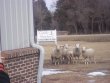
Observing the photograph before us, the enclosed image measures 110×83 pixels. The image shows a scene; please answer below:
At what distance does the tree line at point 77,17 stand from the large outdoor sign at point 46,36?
20.8 meters

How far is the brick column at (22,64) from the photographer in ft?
24.2

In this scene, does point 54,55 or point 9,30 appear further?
point 54,55

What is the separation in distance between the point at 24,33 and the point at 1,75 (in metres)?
5.25

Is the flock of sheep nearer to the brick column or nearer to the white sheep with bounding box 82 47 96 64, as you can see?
the white sheep with bounding box 82 47 96 64

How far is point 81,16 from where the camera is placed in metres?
64.0

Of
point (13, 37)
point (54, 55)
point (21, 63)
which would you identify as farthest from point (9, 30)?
point (54, 55)

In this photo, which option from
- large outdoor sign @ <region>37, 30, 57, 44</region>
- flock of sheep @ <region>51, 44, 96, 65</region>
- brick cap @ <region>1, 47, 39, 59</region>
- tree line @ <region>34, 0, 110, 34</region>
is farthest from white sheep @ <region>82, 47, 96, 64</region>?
tree line @ <region>34, 0, 110, 34</region>

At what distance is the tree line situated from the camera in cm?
6400

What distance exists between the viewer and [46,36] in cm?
4284

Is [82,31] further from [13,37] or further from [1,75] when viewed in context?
[1,75]

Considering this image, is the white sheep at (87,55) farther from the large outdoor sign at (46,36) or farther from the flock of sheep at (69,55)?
the large outdoor sign at (46,36)

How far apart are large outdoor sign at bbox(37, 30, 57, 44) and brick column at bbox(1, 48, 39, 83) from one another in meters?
33.5

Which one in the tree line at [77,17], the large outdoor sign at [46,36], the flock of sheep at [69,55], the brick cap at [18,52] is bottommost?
the flock of sheep at [69,55]

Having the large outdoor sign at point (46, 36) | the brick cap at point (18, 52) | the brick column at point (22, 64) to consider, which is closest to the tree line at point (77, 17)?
the large outdoor sign at point (46, 36)
